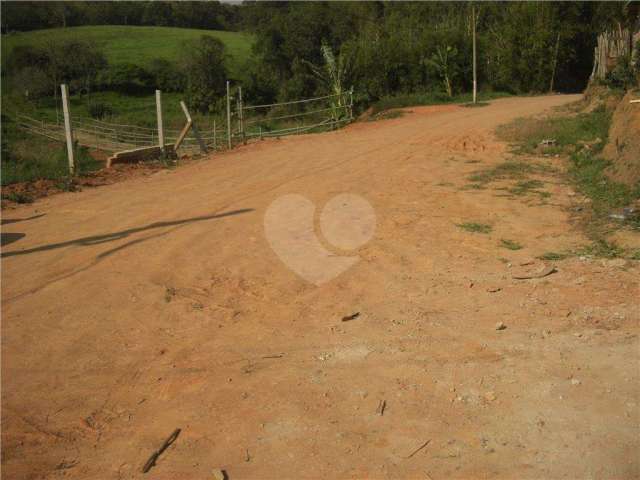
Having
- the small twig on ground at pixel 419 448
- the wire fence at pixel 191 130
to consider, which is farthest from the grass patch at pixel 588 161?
the wire fence at pixel 191 130

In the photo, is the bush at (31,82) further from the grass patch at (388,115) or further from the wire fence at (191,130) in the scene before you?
the grass patch at (388,115)

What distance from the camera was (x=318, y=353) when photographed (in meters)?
3.86

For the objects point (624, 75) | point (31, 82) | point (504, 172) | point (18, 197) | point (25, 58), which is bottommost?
point (18, 197)

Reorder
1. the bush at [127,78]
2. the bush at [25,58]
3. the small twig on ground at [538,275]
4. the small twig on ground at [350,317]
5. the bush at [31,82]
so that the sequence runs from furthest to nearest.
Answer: the bush at [127,78], the bush at [25,58], the bush at [31,82], the small twig on ground at [538,275], the small twig on ground at [350,317]

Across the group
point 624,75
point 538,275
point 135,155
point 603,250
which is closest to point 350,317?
point 538,275

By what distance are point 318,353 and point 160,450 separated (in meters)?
1.16

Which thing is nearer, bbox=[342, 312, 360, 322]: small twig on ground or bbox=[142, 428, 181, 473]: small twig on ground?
bbox=[142, 428, 181, 473]: small twig on ground

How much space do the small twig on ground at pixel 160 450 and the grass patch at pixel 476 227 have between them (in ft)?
12.5

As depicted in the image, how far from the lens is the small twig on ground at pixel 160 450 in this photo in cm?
292

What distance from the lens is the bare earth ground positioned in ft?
9.55

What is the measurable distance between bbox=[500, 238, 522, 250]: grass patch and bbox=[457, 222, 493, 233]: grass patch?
0.33 meters

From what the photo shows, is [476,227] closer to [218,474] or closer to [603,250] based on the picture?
[603,250]

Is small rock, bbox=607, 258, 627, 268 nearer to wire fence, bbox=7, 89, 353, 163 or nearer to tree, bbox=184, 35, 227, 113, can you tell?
wire fence, bbox=7, 89, 353, 163

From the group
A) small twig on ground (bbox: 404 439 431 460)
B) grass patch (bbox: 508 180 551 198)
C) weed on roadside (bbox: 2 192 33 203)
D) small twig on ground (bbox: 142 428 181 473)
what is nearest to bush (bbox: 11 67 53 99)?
weed on roadside (bbox: 2 192 33 203)
